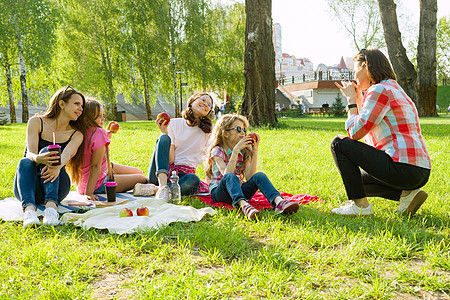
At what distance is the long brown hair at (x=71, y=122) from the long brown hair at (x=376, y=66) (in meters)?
2.72

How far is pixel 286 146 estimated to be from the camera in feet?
26.7

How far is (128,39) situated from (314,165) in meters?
22.9

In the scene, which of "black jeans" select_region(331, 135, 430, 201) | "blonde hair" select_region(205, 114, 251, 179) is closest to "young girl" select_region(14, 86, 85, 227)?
"blonde hair" select_region(205, 114, 251, 179)

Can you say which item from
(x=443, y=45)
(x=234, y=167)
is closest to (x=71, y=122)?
(x=234, y=167)

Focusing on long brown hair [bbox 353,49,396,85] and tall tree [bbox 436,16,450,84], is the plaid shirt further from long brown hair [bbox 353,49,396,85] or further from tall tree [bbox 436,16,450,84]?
tall tree [bbox 436,16,450,84]

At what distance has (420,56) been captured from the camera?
64.7 feet

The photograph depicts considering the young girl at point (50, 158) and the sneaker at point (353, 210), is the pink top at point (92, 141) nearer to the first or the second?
the young girl at point (50, 158)

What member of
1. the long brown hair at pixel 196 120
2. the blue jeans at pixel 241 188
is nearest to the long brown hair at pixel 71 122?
the long brown hair at pixel 196 120

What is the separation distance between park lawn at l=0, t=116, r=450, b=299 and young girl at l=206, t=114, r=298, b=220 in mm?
199

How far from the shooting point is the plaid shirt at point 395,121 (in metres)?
3.19

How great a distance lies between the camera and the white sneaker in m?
3.14

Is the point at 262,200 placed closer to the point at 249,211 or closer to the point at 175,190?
the point at 249,211

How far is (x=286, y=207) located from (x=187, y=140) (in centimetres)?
180

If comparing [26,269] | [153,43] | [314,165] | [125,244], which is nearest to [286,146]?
[314,165]
